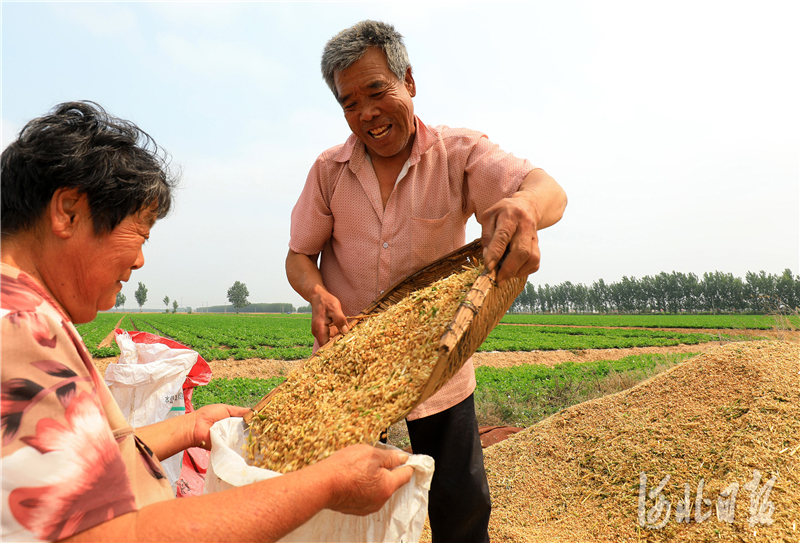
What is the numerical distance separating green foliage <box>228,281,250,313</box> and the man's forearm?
4361 inches

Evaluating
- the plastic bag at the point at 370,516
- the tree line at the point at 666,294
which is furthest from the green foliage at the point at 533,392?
the tree line at the point at 666,294

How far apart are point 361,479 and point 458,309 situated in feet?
2.34

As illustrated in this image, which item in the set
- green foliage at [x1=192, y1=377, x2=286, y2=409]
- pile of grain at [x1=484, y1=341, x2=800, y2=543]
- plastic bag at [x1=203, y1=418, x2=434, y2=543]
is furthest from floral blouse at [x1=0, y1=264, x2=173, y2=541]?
green foliage at [x1=192, y1=377, x2=286, y2=409]

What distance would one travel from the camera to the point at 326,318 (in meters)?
2.25

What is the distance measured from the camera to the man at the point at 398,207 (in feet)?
7.35

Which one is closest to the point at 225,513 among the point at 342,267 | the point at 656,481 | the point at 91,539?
the point at 91,539

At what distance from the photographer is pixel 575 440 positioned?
4.23 metres

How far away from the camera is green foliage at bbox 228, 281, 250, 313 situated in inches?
4166

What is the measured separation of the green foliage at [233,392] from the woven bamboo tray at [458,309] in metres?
6.61

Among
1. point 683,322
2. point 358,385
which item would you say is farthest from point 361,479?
point 683,322

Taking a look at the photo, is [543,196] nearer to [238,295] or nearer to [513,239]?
[513,239]

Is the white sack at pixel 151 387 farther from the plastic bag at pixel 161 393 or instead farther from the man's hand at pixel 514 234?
the man's hand at pixel 514 234

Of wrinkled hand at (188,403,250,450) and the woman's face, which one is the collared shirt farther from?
the woman's face

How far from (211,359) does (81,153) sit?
15.5m
